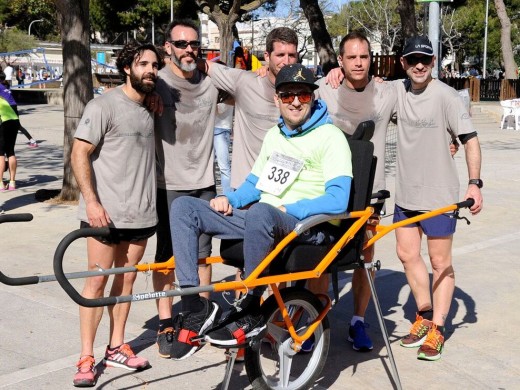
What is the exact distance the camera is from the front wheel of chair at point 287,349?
4.47 m

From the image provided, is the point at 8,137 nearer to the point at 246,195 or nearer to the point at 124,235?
the point at 124,235

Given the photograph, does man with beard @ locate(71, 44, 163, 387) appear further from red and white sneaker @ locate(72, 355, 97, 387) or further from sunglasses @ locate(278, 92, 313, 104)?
sunglasses @ locate(278, 92, 313, 104)

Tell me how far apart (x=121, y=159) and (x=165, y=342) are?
123cm

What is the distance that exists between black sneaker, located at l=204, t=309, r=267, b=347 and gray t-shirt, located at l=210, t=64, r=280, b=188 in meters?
1.58

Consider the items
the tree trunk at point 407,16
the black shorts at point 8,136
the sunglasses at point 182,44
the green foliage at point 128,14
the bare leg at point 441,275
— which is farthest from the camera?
the green foliage at point 128,14

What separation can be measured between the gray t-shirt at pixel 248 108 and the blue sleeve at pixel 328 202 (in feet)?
4.08

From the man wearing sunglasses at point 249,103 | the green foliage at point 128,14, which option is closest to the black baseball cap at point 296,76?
the man wearing sunglasses at point 249,103

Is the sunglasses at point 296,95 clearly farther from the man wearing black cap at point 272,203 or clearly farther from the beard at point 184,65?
the beard at point 184,65

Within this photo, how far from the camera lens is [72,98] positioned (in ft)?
35.6

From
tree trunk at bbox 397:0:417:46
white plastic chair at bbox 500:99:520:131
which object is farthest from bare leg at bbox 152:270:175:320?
white plastic chair at bbox 500:99:520:131

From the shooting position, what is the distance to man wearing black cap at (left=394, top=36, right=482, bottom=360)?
17.7 feet

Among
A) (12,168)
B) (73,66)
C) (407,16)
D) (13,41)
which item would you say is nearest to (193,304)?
(73,66)

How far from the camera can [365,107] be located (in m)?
5.45

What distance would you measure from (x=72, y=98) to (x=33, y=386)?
6550 mm
